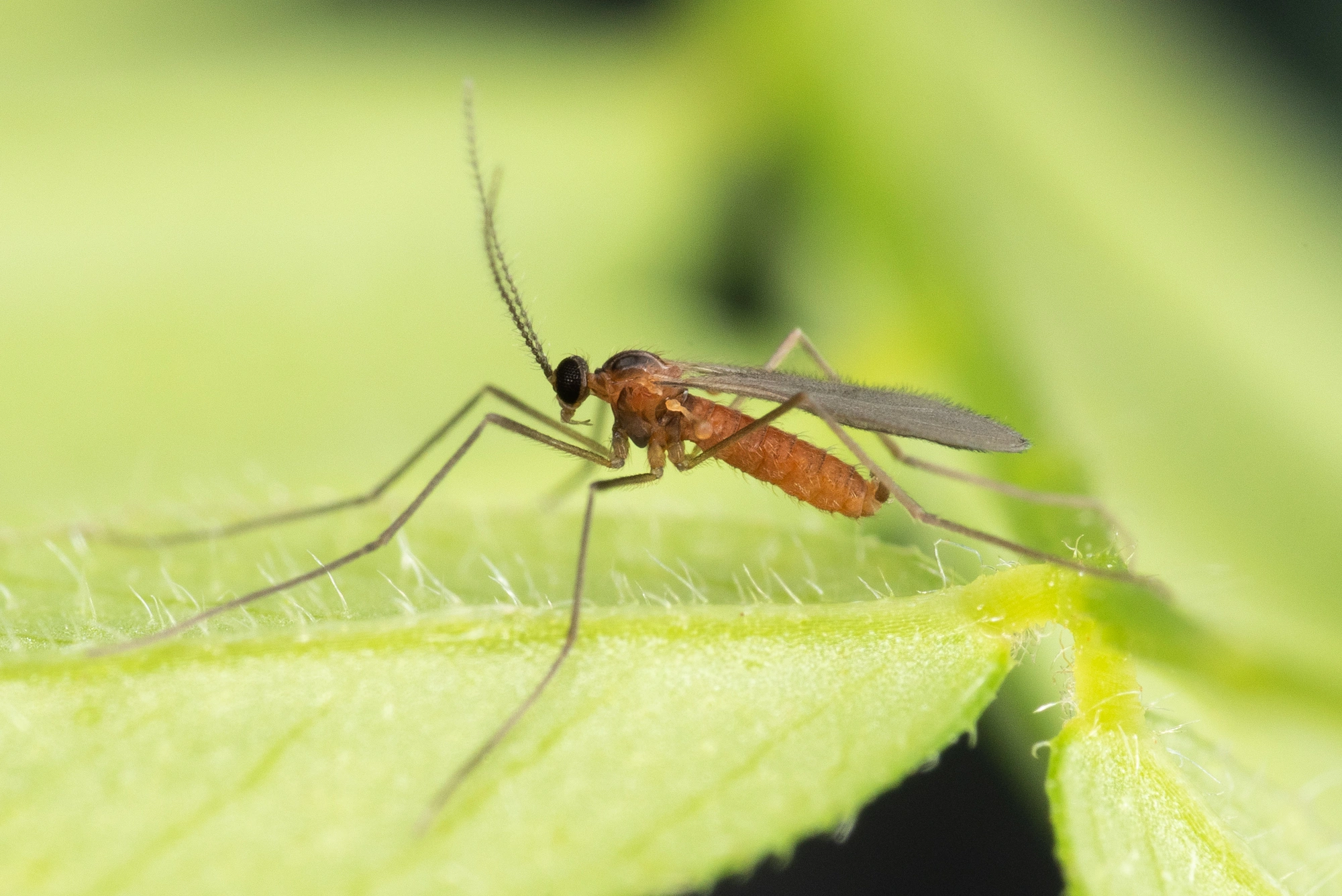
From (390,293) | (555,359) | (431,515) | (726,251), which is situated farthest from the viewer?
(726,251)

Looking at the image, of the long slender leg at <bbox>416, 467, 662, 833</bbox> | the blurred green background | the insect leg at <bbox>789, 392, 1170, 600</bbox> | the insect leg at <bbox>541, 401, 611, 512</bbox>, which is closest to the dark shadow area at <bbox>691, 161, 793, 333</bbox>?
the blurred green background

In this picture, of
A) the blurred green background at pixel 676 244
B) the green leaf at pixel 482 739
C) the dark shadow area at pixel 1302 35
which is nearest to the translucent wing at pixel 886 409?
the blurred green background at pixel 676 244

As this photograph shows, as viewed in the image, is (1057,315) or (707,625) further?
(1057,315)

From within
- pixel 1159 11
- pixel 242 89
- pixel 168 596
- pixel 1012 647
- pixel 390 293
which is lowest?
pixel 168 596

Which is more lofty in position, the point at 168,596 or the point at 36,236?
the point at 36,236

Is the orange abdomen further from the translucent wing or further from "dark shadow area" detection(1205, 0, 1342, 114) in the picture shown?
"dark shadow area" detection(1205, 0, 1342, 114)

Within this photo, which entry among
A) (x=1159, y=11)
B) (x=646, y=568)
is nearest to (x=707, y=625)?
(x=646, y=568)

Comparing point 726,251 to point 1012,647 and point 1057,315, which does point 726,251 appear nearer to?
point 1057,315
